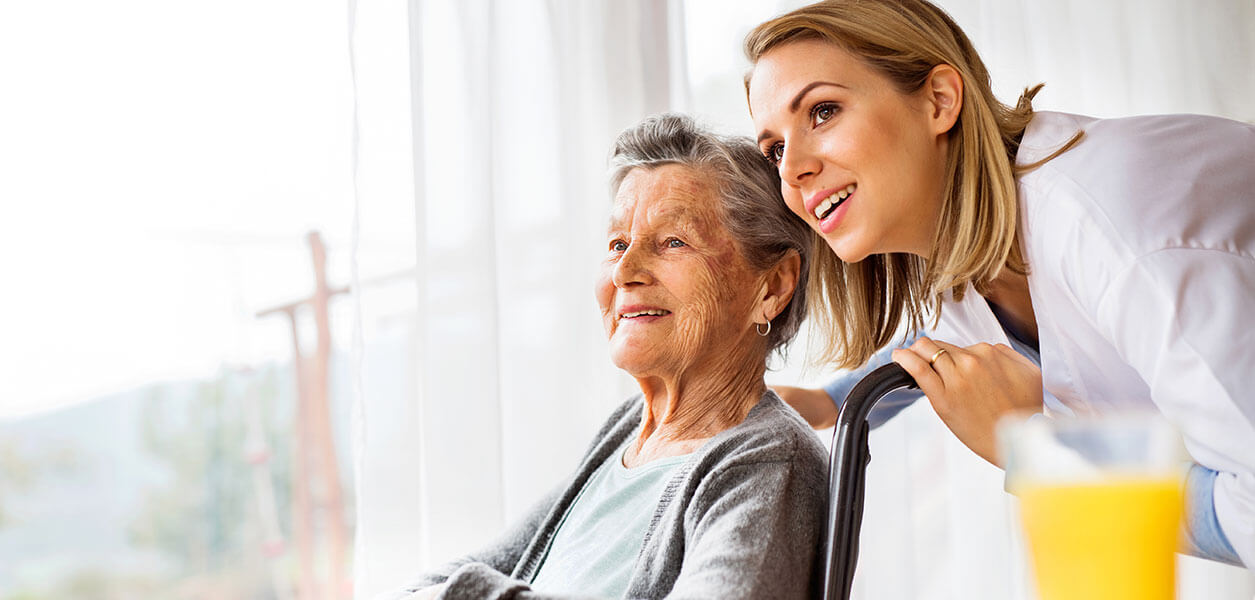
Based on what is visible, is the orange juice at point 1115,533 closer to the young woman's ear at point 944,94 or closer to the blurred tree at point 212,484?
the young woman's ear at point 944,94

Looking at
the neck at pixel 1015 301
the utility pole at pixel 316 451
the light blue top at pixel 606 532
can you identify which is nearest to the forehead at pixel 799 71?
the neck at pixel 1015 301

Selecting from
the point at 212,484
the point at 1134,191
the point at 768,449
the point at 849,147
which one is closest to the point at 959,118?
the point at 849,147

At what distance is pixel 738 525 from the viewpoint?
3.47 feet

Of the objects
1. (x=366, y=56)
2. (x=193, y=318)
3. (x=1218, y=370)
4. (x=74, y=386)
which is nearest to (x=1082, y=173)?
(x=1218, y=370)

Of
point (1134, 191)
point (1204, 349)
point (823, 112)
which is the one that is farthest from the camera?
point (823, 112)

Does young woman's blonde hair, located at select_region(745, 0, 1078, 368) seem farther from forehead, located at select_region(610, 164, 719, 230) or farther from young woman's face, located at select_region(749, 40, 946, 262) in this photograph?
forehead, located at select_region(610, 164, 719, 230)

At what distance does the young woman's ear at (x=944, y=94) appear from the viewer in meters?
1.27

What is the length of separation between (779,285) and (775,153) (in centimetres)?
20

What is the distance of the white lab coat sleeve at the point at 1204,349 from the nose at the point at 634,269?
1.93ft

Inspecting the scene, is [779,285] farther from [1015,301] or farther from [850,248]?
[1015,301]

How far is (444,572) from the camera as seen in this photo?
1.43m

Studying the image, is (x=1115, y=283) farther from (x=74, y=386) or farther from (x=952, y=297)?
(x=74, y=386)

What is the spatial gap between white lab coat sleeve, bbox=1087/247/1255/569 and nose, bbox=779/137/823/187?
0.37 meters

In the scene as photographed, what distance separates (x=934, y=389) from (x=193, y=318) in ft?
7.37
